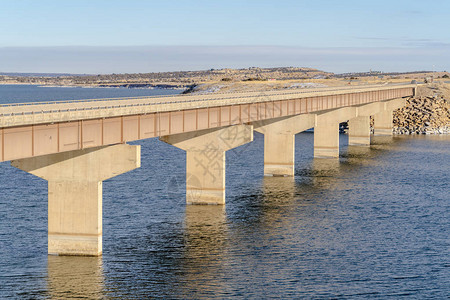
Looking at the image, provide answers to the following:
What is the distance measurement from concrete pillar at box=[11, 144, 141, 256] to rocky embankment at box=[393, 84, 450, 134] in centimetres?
10087

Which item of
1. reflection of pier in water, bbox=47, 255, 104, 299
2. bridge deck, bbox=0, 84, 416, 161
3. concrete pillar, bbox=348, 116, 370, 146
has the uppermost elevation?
bridge deck, bbox=0, 84, 416, 161

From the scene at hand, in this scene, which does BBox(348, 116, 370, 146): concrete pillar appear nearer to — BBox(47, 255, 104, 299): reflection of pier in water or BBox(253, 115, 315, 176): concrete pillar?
BBox(253, 115, 315, 176): concrete pillar

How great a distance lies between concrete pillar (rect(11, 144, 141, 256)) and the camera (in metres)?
39.5

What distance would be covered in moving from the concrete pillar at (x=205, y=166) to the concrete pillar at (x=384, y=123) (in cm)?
7825

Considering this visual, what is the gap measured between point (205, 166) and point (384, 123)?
80375mm

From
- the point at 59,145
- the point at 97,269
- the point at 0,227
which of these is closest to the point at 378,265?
Answer: the point at 97,269

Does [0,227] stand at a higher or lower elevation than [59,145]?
lower

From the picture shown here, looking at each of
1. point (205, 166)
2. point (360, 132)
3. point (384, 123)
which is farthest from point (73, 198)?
point (384, 123)

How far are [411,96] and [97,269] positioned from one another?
11470 centimetres

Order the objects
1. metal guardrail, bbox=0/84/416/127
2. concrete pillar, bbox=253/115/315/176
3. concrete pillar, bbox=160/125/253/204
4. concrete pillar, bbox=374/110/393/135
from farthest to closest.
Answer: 1. concrete pillar, bbox=374/110/393/135
2. concrete pillar, bbox=253/115/315/176
3. concrete pillar, bbox=160/125/253/204
4. metal guardrail, bbox=0/84/416/127

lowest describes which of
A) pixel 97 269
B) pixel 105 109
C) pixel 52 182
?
pixel 97 269

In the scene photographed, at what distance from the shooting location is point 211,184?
5653 centimetres

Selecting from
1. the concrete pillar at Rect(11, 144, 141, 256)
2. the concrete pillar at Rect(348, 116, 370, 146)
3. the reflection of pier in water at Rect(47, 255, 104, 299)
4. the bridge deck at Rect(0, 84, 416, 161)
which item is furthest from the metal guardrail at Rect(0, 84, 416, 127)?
the concrete pillar at Rect(348, 116, 370, 146)

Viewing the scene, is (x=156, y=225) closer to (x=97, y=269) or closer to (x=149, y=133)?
(x=149, y=133)
